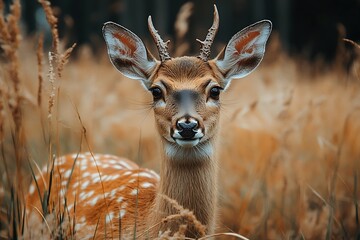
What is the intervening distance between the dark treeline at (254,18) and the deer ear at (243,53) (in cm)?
1288

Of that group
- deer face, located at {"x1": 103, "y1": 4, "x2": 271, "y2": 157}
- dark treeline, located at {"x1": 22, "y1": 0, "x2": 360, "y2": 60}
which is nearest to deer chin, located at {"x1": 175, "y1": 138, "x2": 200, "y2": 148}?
deer face, located at {"x1": 103, "y1": 4, "x2": 271, "y2": 157}

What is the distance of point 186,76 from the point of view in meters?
3.05

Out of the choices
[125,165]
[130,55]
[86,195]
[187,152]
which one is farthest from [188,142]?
[125,165]

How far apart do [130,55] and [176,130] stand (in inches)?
26.5

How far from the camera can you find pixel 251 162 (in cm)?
504

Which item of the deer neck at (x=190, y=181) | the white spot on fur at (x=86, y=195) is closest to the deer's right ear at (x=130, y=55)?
the deer neck at (x=190, y=181)

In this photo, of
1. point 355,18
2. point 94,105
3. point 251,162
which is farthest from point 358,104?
point 355,18

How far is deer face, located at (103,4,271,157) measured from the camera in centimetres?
281

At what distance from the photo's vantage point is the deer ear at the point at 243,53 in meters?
3.22

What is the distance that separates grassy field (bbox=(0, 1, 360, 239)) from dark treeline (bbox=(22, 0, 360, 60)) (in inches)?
399

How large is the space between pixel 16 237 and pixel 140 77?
112 cm

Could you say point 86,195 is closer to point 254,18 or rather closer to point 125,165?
point 125,165

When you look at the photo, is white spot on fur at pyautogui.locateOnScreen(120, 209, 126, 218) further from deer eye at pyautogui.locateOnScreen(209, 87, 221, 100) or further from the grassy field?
deer eye at pyautogui.locateOnScreen(209, 87, 221, 100)

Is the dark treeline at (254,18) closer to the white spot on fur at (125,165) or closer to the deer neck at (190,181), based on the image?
the white spot on fur at (125,165)
